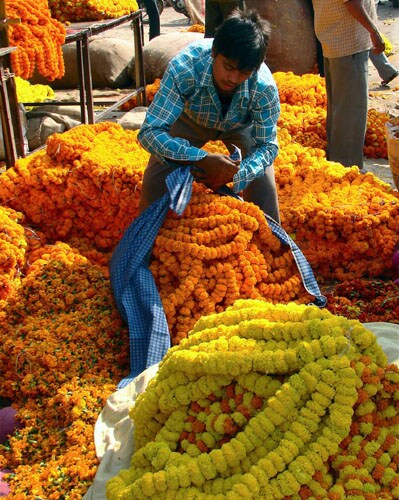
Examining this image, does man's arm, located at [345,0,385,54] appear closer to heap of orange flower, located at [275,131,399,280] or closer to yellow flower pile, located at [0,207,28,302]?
heap of orange flower, located at [275,131,399,280]

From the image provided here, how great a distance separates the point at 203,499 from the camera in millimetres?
1685

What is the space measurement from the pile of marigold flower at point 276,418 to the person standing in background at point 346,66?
313cm

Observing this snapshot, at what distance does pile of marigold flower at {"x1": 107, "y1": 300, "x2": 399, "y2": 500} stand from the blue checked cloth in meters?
0.78

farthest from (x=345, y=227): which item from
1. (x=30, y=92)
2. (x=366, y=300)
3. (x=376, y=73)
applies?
(x=376, y=73)

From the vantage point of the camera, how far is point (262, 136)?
311 centimetres

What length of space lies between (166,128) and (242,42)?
526mm

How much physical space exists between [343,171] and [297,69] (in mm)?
3638

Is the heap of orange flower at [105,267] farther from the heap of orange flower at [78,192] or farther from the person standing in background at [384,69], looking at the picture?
the person standing in background at [384,69]

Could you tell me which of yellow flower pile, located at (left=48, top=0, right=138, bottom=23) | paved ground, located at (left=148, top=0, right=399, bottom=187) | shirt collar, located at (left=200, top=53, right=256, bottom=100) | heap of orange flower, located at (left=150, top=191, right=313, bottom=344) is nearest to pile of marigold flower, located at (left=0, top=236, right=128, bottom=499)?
heap of orange flower, located at (left=150, top=191, right=313, bottom=344)

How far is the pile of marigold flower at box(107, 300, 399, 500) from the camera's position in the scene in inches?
65.9

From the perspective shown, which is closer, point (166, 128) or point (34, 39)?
point (166, 128)

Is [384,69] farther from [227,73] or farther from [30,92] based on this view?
[227,73]

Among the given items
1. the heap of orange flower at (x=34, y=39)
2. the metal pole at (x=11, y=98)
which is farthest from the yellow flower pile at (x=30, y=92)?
the metal pole at (x=11, y=98)

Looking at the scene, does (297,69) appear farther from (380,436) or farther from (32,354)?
(380,436)
